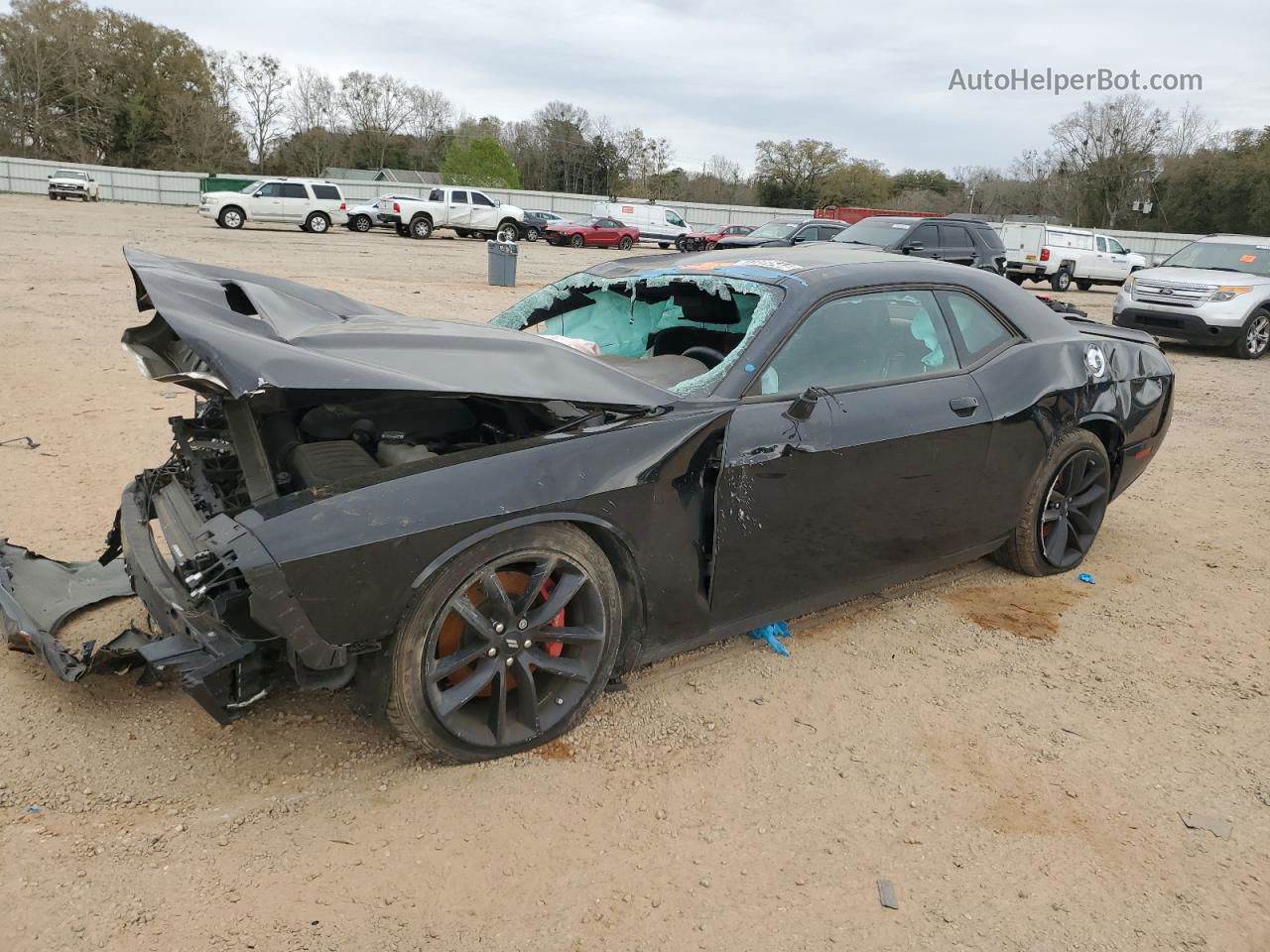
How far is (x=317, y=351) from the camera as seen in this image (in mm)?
2771

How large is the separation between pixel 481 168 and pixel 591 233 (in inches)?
1195

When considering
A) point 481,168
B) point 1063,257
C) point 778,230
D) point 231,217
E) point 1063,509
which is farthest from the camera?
point 481,168

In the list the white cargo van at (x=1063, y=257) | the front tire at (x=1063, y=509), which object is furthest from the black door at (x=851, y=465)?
the white cargo van at (x=1063, y=257)

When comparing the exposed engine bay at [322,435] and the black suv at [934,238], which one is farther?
the black suv at [934,238]

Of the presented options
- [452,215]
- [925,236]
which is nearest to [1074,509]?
[925,236]

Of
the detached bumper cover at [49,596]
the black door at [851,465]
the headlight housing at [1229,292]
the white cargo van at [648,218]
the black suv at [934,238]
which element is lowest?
the detached bumper cover at [49,596]

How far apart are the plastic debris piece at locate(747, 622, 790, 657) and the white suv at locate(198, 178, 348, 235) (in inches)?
1118

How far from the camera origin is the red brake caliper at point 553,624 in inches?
111

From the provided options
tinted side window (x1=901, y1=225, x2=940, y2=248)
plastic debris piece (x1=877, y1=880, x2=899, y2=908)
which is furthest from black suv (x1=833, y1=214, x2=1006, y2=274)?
plastic debris piece (x1=877, y1=880, x2=899, y2=908)

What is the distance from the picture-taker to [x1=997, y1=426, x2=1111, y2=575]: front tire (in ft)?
14.0

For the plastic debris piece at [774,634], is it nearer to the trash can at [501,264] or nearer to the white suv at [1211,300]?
→ the white suv at [1211,300]

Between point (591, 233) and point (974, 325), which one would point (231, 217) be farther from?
point (974, 325)

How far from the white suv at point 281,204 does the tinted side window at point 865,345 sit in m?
28.3

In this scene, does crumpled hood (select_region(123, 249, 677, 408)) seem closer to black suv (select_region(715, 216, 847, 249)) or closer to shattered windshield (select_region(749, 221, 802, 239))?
black suv (select_region(715, 216, 847, 249))
